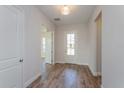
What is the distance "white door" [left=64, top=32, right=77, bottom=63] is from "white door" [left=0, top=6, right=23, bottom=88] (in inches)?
177

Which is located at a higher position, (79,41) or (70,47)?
(79,41)

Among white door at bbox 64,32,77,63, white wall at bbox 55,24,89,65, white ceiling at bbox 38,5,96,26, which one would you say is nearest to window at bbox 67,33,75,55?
white door at bbox 64,32,77,63

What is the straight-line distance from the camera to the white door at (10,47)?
1.92m

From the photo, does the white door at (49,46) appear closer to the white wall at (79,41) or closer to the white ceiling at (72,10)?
the white wall at (79,41)

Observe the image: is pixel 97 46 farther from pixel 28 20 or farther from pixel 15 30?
pixel 15 30

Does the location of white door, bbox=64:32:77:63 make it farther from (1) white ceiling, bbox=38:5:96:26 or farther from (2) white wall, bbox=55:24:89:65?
(1) white ceiling, bbox=38:5:96:26

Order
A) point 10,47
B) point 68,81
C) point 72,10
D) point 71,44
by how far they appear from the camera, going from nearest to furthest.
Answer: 1. point 10,47
2. point 68,81
3. point 72,10
4. point 71,44

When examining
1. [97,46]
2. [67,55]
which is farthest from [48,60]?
[97,46]

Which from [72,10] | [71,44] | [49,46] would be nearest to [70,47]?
[71,44]

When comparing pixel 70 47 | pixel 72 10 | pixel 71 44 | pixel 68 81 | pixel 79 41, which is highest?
pixel 72 10

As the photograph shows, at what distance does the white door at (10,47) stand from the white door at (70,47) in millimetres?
4484

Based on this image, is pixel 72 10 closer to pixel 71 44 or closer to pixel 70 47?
pixel 71 44

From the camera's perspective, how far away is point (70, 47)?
6844 millimetres

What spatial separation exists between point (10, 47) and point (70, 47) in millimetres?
4945
